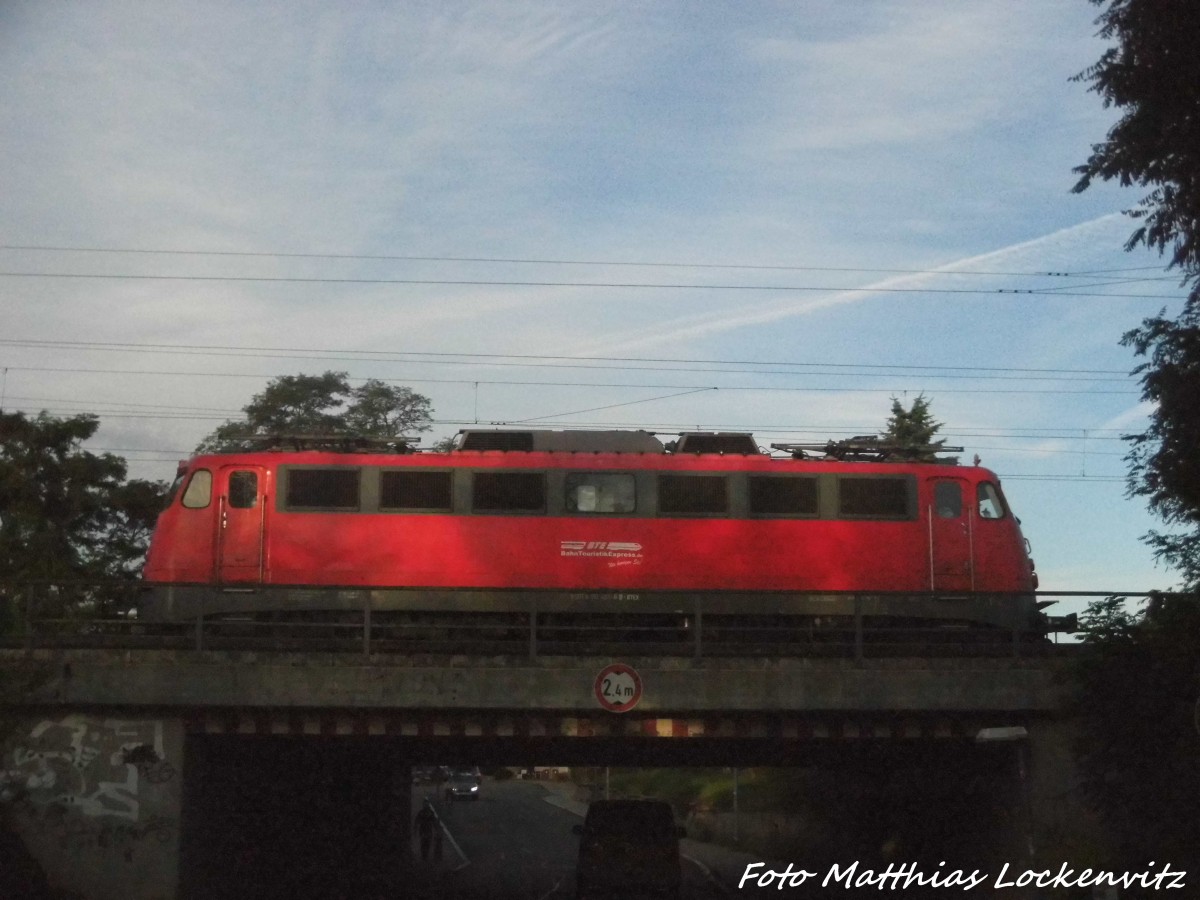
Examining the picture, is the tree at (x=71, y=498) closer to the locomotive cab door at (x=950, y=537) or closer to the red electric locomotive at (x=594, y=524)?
the red electric locomotive at (x=594, y=524)

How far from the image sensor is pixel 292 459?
26.8 metres

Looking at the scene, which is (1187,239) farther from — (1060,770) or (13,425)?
(13,425)

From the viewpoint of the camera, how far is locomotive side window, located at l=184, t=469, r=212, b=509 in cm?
2666

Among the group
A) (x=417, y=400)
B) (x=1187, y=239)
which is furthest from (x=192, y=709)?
(x=417, y=400)

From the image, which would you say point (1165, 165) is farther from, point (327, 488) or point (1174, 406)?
point (327, 488)

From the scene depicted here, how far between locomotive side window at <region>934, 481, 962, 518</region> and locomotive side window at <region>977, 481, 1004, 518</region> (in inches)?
18.1

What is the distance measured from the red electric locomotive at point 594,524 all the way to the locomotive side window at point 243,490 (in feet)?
0.09

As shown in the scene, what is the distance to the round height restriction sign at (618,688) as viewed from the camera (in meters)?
21.5

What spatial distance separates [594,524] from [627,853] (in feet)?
20.4

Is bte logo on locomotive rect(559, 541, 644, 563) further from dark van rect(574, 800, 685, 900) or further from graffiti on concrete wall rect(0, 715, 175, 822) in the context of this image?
graffiti on concrete wall rect(0, 715, 175, 822)

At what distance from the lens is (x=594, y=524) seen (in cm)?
2695

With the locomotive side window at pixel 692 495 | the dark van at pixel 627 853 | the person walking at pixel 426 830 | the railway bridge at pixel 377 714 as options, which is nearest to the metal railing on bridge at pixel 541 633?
the railway bridge at pixel 377 714

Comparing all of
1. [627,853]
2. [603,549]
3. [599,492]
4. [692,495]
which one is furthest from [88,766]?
[692,495]

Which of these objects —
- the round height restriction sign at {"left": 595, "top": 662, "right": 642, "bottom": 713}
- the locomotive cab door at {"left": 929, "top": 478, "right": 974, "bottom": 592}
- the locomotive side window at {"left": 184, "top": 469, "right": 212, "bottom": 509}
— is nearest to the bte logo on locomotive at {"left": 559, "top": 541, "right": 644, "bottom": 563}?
the round height restriction sign at {"left": 595, "top": 662, "right": 642, "bottom": 713}
